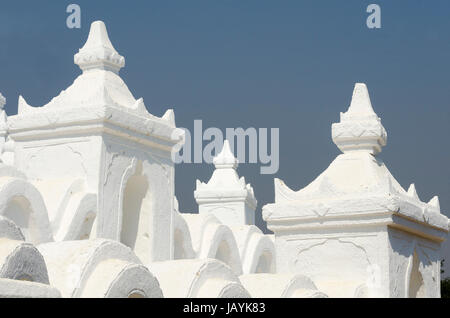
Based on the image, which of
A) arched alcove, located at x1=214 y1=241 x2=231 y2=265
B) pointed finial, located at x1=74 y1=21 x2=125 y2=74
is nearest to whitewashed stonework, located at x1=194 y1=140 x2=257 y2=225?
arched alcove, located at x1=214 y1=241 x2=231 y2=265

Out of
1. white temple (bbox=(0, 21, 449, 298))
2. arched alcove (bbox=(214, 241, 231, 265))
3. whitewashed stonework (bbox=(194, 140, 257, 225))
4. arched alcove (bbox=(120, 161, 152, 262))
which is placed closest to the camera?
white temple (bbox=(0, 21, 449, 298))

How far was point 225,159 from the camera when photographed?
69.1ft

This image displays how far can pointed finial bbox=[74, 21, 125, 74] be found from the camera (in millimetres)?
12141

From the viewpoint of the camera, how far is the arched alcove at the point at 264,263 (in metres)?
16.6

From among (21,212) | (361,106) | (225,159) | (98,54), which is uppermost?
(225,159)

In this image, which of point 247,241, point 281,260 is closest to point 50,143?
point 281,260

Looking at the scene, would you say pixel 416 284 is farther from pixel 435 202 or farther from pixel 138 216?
pixel 138 216

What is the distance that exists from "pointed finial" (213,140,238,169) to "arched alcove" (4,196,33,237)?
11081 mm

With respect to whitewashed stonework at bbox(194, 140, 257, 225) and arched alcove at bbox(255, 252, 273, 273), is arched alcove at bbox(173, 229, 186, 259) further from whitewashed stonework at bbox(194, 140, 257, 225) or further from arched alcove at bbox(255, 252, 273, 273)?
whitewashed stonework at bbox(194, 140, 257, 225)

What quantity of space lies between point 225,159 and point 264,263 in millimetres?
4723

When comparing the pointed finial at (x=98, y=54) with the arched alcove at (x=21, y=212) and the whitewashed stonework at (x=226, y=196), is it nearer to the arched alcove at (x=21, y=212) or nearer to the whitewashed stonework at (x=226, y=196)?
the arched alcove at (x=21, y=212)

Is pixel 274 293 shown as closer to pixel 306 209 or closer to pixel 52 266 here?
pixel 306 209

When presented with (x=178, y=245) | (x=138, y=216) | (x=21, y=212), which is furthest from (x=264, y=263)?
(x=21, y=212)

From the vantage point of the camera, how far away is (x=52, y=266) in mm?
7160
